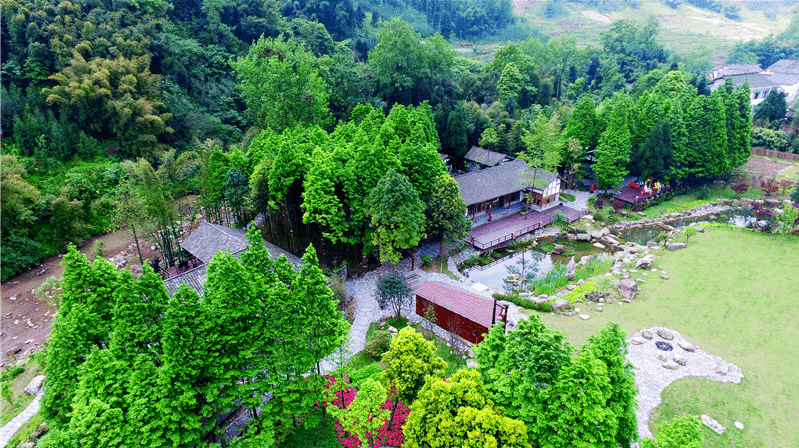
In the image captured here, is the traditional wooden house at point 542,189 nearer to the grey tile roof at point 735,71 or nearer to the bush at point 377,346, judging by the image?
the bush at point 377,346

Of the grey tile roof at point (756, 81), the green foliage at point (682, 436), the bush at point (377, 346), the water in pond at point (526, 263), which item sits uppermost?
the grey tile roof at point (756, 81)

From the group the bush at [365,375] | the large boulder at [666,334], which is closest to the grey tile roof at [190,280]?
the bush at [365,375]

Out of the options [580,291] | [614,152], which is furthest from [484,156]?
[580,291]

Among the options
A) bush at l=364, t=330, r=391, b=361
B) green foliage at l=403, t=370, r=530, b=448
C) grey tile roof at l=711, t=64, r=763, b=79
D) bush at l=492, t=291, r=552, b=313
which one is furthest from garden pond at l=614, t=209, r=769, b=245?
grey tile roof at l=711, t=64, r=763, b=79

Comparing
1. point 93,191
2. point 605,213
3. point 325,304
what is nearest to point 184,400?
point 325,304

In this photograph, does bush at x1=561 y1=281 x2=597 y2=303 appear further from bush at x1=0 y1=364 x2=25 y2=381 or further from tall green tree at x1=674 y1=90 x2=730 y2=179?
bush at x1=0 y1=364 x2=25 y2=381

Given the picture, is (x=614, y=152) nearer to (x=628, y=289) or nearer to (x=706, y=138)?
(x=706, y=138)

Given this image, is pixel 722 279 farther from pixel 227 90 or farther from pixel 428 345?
pixel 227 90
